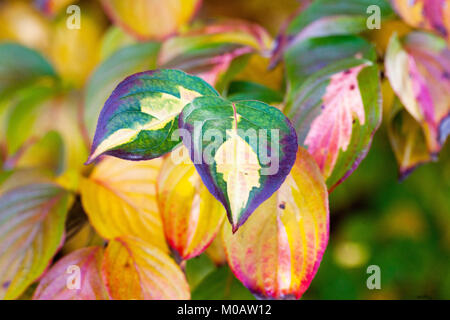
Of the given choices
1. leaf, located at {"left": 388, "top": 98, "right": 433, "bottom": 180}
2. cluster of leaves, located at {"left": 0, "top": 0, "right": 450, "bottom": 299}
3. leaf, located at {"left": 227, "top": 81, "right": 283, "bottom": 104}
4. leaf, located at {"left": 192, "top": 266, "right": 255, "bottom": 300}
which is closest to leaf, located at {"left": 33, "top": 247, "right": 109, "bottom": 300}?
cluster of leaves, located at {"left": 0, "top": 0, "right": 450, "bottom": 299}

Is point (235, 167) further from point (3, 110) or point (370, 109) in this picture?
point (3, 110)

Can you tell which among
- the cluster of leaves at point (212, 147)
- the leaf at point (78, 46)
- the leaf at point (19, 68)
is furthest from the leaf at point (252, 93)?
the leaf at point (78, 46)

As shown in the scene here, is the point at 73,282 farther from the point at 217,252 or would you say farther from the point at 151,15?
the point at 151,15

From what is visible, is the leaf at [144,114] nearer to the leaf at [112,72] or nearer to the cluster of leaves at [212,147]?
the cluster of leaves at [212,147]

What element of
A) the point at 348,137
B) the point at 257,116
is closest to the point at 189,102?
the point at 257,116

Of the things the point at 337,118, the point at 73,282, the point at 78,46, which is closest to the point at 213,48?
the point at 337,118
